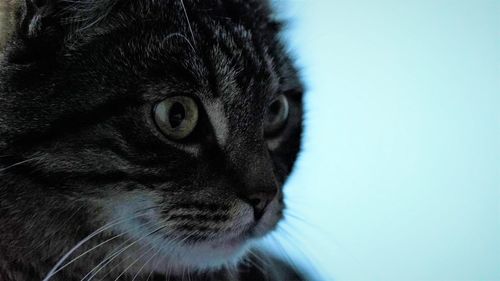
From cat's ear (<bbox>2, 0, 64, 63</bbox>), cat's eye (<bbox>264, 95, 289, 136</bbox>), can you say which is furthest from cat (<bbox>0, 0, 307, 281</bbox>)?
cat's eye (<bbox>264, 95, 289, 136</bbox>)

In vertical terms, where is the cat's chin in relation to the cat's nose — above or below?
below

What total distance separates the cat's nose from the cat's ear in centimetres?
31

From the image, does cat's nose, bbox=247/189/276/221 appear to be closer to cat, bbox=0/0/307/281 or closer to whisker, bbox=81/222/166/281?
cat, bbox=0/0/307/281

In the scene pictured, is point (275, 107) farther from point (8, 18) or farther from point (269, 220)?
point (8, 18)

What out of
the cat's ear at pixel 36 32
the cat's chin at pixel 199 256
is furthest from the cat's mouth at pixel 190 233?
the cat's ear at pixel 36 32

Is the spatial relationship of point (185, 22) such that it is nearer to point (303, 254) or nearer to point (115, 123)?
point (115, 123)

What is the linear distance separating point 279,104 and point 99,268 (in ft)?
1.27

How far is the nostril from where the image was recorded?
2.38ft

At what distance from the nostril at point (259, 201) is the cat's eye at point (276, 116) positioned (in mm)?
165

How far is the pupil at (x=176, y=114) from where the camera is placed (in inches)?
27.4

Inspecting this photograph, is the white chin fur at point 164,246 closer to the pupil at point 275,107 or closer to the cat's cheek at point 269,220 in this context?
the cat's cheek at point 269,220

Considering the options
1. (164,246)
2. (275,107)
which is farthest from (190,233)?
(275,107)

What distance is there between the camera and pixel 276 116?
3.00 ft

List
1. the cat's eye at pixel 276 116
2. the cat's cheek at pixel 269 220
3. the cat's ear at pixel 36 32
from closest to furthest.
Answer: the cat's ear at pixel 36 32 → the cat's cheek at pixel 269 220 → the cat's eye at pixel 276 116
